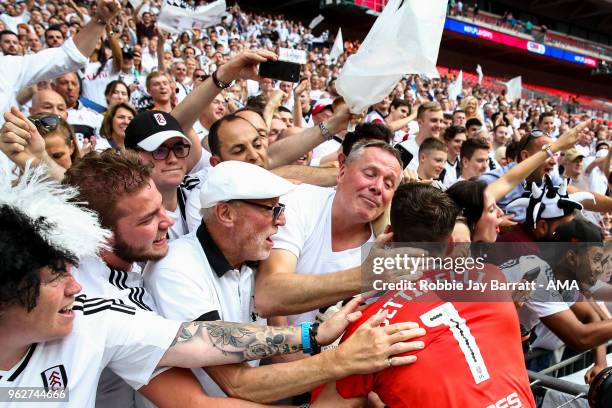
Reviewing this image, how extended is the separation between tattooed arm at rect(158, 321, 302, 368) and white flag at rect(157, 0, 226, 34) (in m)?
4.89

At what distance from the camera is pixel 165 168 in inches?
98.1

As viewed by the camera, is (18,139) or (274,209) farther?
(18,139)

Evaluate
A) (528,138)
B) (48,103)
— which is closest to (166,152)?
(48,103)

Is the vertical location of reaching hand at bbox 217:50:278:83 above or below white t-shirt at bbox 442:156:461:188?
above

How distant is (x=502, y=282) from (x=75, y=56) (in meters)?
2.72

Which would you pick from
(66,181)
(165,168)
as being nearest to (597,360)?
(165,168)

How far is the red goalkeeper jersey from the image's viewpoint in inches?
59.4

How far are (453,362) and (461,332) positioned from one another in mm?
103

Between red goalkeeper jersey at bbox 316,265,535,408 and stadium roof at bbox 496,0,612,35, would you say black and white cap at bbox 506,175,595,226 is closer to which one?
red goalkeeper jersey at bbox 316,265,535,408

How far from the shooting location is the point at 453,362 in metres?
1.54

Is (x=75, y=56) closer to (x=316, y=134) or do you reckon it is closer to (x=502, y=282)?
(x=316, y=134)

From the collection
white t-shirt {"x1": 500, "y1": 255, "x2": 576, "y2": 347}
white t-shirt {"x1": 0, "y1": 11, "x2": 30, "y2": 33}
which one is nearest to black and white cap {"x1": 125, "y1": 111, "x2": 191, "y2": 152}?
white t-shirt {"x1": 500, "y1": 255, "x2": 576, "y2": 347}

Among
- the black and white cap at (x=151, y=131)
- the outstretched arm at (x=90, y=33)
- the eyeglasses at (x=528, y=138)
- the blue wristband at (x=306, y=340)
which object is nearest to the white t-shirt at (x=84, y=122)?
the outstretched arm at (x=90, y=33)

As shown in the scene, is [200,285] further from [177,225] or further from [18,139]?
[18,139]
